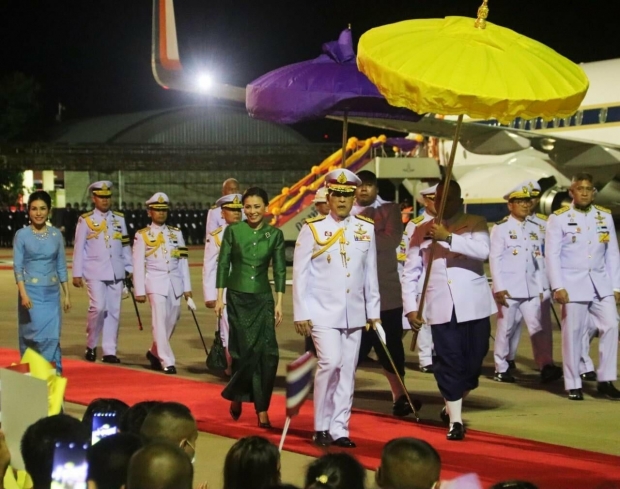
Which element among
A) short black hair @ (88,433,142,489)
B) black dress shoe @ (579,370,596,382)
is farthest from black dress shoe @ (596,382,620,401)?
short black hair @ (88,433,142,489)

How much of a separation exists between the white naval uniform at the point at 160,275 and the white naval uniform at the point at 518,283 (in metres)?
3.05

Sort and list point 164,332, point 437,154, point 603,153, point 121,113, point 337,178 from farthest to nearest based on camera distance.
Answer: point 121,113
point 437,154
point 603,153
point 164,332
point 337,178

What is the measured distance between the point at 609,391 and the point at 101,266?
5414mm

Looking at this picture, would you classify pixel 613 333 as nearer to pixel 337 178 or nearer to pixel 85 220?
pixel 337 178

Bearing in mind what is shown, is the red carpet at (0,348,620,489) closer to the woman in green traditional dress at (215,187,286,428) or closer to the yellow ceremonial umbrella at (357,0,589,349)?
the woman in green traditional dress at (215,187,286,428)

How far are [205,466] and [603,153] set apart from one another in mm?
15507

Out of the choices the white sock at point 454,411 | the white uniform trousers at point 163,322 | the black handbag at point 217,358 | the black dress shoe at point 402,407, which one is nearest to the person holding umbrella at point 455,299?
the white sock at point 454,411

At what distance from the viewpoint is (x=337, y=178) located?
7.79 metres

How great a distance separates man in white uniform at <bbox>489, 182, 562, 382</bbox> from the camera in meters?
10.8

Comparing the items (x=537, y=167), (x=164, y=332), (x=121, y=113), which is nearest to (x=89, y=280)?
(x=164, y=332)

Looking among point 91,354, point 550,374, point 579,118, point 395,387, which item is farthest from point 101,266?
point 579,118

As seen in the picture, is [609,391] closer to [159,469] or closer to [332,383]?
[332,383]

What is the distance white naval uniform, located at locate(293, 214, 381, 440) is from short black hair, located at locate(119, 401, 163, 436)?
2.80 m

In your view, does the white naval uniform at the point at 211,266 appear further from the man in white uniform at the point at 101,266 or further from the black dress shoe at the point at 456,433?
the black dress shoe at the point at 456,433
